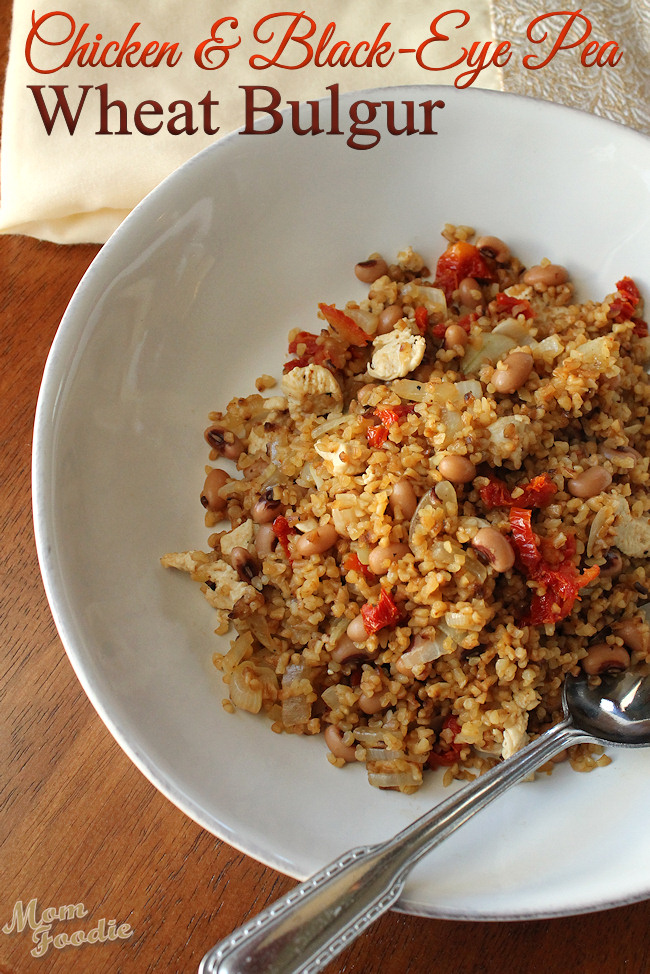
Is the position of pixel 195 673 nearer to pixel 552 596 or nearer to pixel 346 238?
pixel 552 596

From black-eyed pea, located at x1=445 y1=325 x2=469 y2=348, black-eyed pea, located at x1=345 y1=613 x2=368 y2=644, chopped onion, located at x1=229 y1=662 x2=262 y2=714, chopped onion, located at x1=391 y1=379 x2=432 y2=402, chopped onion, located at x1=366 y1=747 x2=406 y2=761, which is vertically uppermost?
black-eyed pea, located at x1=445 y1=325 x2=469 y2=348

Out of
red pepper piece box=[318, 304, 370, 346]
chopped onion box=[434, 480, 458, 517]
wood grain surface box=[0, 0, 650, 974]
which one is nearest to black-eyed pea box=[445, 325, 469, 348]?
red pepper piece box=[318, 304, 370, 346]

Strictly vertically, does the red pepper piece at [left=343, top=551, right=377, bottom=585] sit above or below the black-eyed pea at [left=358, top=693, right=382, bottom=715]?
above

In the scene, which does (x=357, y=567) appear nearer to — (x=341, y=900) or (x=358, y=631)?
(x=358, y=631)

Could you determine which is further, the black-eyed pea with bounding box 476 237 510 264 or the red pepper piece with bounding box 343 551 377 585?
the black-eyed pea with bounding box 476 237 510 264

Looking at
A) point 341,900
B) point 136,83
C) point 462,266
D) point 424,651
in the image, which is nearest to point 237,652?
point 424,651

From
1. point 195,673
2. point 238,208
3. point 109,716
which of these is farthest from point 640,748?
point 238,208

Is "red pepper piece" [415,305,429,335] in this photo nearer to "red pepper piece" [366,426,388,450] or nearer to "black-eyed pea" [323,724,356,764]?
"red pepper piece" [366,426,388,450]

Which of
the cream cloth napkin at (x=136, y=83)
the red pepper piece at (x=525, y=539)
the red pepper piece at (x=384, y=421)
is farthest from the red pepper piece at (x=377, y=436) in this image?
the cream cloth napkin at (x=136, y=83)
